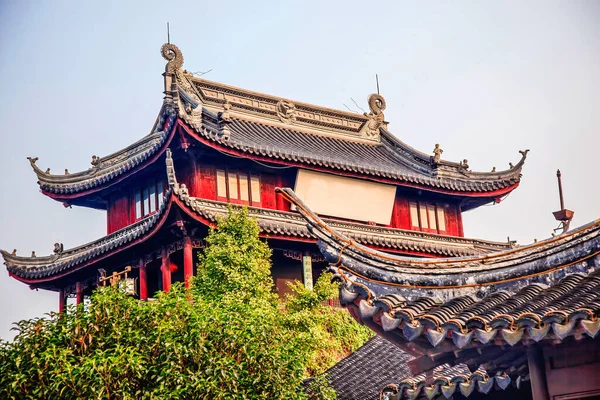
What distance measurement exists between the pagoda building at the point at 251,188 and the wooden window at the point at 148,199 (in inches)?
1.2

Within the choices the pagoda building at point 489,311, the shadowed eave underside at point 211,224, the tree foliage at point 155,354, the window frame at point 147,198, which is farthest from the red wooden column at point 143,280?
the pagoda building at point 489,311

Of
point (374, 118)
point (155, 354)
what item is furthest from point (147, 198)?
point (155, 354)

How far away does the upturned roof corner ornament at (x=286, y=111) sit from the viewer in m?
35.7

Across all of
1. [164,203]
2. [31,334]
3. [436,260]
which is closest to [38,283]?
[164,203]

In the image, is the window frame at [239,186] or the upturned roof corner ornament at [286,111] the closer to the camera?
the window frame at [239,186]

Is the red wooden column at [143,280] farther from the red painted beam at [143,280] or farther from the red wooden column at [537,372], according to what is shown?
the red wooden column at [537,372]

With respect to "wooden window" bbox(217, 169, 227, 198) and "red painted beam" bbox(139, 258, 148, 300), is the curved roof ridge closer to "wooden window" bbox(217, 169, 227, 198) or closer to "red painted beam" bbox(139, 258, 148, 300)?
"red painted beam" bbox(139, 258, 148, 300)

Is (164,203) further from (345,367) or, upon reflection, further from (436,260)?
(436,260)

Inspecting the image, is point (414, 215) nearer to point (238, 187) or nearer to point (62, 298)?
point (238, 187)

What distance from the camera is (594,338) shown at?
8195 mm

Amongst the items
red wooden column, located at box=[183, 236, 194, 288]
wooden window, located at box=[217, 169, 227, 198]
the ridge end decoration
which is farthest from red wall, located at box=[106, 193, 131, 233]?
the ridge end decoration

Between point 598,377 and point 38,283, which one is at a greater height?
point 38,283

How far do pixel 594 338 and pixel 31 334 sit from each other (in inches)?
357

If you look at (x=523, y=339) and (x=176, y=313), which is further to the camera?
(x=176, y=313)
